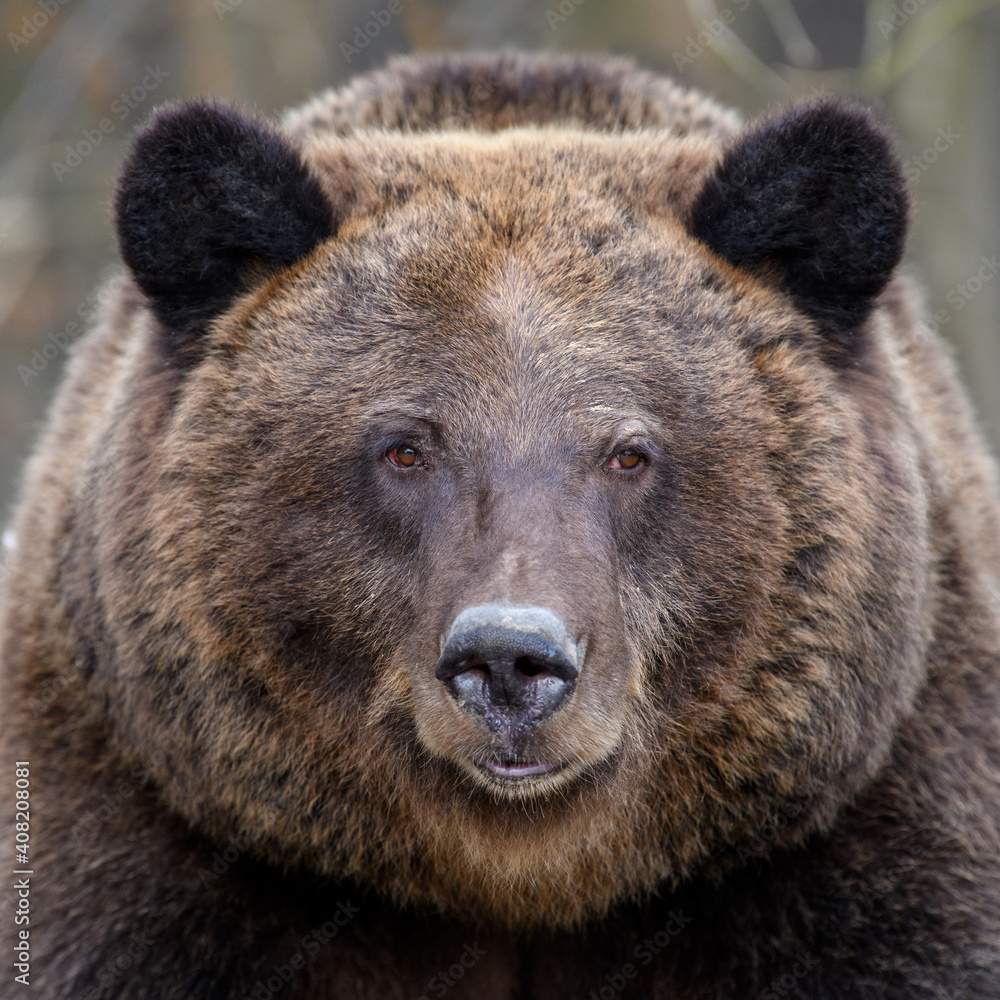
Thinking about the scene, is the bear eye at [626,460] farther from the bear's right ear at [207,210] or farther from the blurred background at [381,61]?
the blurred background at [381,61]

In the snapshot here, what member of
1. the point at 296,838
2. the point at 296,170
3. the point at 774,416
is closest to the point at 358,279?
the point at 296,170

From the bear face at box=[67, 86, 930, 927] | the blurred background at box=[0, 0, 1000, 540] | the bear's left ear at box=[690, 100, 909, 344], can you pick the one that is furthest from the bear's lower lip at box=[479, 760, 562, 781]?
the blurred background at box=[0, 0, 1000, 540]

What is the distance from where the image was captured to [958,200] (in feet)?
36.9

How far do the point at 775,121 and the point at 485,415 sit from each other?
1516 millimetres

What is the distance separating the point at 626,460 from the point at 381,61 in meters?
10.4

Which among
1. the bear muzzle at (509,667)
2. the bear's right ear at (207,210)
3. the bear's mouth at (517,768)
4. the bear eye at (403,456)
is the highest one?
the bear's right ear at (207,210)

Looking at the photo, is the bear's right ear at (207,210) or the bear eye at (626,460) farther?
the bear's right ear at (207,210)

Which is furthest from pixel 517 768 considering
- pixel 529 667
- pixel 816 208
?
pixel 816 208

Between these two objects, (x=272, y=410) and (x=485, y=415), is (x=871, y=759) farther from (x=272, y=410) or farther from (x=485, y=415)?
(x=272, y=410)

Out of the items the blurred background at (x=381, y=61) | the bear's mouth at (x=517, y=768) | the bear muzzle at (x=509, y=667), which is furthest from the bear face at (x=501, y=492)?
the blurred background at (x=381, y=61)

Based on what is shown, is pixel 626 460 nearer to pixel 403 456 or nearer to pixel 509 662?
pixel 403 456

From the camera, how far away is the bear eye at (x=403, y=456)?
4.80 meters

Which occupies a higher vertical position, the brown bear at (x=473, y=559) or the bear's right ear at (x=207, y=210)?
the bear's right ear at (x=207, y=210)

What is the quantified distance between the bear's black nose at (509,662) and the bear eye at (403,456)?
0.84m
